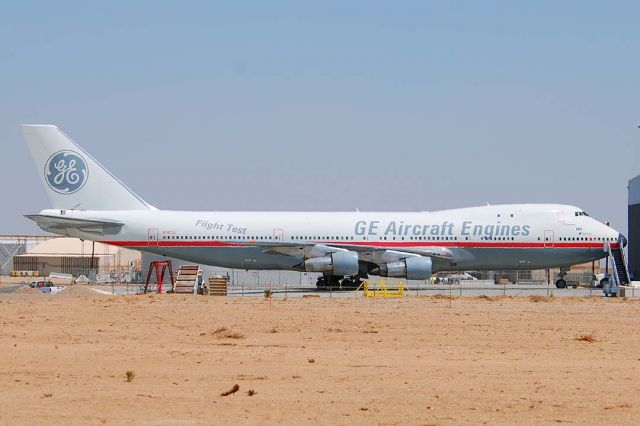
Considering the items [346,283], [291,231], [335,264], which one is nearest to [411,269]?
[335,264]

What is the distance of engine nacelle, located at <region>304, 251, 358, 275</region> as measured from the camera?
144ft

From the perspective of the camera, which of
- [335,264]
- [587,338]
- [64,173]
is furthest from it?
[64,173]

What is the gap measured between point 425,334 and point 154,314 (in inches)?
350

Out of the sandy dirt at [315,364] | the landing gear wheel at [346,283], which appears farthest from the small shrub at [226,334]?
the landing gear wheel at [346,283]

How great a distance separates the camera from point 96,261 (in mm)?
101812

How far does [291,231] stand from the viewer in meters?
46.2

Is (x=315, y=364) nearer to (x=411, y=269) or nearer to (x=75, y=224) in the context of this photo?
(x=411, y=269)

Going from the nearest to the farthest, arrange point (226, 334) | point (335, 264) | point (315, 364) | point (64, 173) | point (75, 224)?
point (315, 364), point (226, 334), point (335, 264), point (75, 224), point (64, 173)

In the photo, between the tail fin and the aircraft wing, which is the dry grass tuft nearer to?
the aircraft wing

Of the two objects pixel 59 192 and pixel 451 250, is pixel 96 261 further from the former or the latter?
pixel 451 250

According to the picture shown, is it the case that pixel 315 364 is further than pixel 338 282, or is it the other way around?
pixel 338 282

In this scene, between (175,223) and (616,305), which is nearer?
(616,305)

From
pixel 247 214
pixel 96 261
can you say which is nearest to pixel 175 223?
pixel 247 214

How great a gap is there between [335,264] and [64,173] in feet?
45.6
